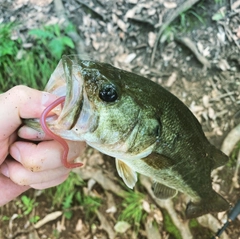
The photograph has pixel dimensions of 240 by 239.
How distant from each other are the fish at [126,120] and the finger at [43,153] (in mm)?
118

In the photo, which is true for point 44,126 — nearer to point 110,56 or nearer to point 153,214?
point 153,214

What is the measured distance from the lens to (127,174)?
1.83 m

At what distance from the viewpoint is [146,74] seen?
3.59 meters

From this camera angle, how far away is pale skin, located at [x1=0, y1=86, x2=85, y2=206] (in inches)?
62.0

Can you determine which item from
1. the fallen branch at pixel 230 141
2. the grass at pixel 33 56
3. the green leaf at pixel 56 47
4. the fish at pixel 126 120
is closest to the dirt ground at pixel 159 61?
the fallen branch at pixel 230 141

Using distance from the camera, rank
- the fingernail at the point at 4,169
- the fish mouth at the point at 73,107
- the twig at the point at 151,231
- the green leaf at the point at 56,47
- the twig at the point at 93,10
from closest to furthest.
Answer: the fish mouth at the point at 73,107 → the fingernail at the point at 4,169 → the twig at the point at 151,231 → the green leaf at the point at 56,47 → the twig at the point at 93,10

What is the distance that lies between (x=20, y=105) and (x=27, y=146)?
242 millimetres

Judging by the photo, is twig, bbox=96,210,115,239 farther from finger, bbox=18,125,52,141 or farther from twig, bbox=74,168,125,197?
finger, bbox=18,125,52,141

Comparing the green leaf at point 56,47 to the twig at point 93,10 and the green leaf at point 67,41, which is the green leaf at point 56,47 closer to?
the green leaf at point 67,41

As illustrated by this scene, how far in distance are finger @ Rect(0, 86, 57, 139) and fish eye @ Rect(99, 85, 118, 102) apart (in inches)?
8.0

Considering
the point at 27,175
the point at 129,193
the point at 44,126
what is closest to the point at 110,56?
the point at 129,193

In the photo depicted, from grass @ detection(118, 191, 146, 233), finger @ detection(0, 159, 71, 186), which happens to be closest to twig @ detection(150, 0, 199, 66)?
grass @ detection(118, 191, 146, 233)

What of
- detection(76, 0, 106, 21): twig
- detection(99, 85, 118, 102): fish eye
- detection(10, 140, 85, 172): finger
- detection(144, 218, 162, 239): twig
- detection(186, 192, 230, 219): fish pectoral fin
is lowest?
detection(144, 218, 162, 239): twig

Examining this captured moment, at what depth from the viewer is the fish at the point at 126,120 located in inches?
56.7
